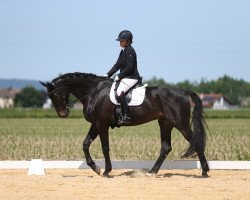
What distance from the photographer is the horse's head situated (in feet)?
44.2

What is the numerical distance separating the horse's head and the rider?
39.8 inches

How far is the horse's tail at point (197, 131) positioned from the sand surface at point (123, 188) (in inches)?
26.9

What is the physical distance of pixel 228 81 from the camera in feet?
623

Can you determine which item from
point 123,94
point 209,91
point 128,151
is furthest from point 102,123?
point 209,91

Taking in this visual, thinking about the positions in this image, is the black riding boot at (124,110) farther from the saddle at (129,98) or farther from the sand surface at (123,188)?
the sand surface at (123,188)

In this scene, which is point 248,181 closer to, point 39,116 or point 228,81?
point 39,116

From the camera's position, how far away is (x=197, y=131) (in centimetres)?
1334

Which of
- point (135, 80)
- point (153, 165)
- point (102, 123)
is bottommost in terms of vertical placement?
point (153, 165)

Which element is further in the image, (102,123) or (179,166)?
(179,166)

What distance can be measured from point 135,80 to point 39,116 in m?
44.3

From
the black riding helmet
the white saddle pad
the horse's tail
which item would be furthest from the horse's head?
the horse's tail

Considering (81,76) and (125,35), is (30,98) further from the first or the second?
(125,35)

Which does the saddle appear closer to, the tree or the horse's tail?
the horse's tail

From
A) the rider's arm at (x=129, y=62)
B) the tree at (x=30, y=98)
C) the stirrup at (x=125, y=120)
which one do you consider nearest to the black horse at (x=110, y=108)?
the stirrup at (x=125, y=120)
